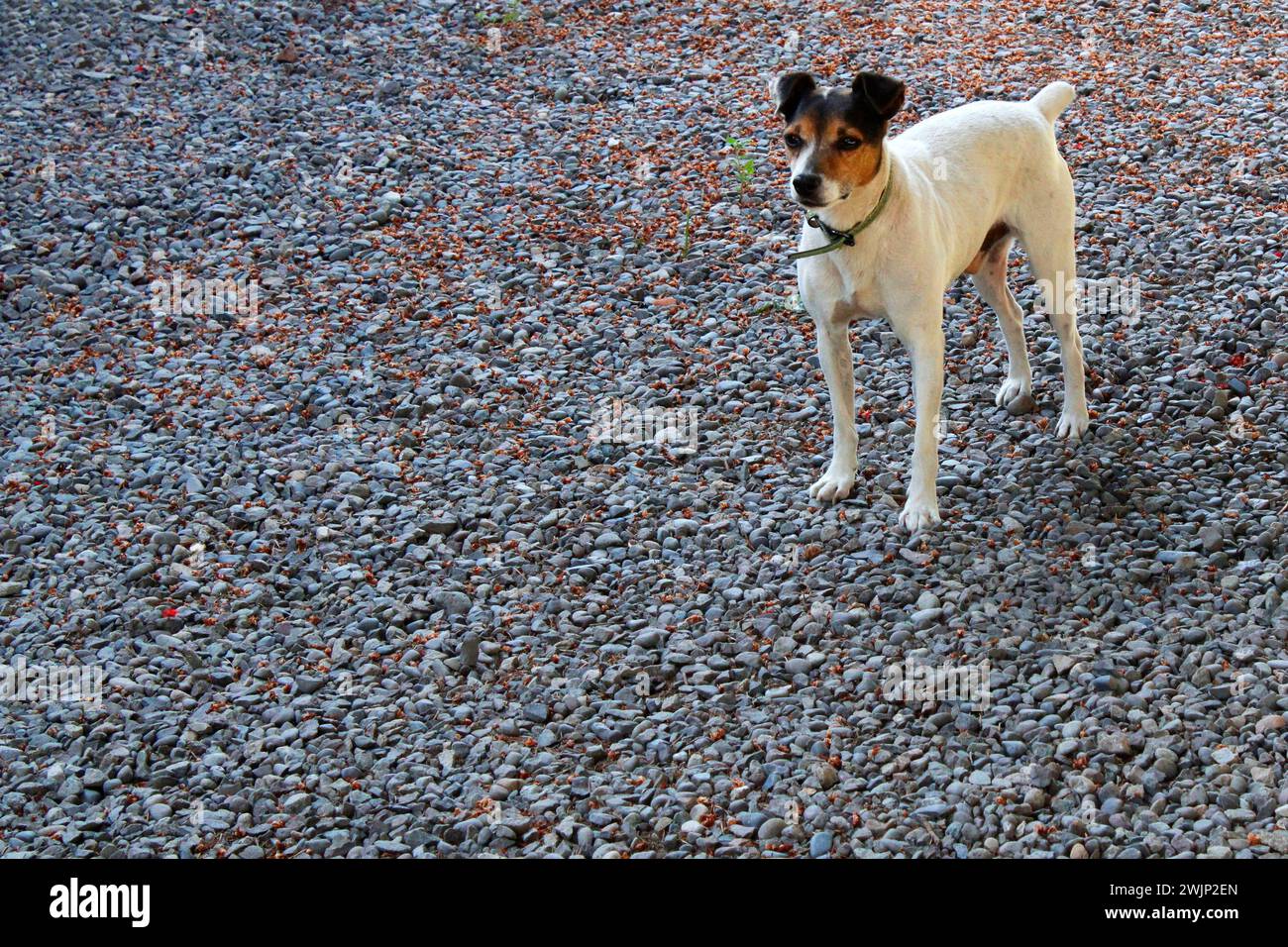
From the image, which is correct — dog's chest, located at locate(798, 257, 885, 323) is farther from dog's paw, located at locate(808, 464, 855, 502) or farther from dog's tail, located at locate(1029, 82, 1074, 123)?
dog's tail, located at locate(1029, 82, 1074, 123)

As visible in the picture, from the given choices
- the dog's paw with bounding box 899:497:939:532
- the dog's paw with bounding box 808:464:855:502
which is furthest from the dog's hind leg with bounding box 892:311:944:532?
the dog's paw with bounding box 808:464:855:502

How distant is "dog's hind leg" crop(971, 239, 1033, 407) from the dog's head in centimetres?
119

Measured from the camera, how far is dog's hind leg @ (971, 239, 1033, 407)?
526 cm

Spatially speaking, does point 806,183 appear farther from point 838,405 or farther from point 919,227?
point 838,405

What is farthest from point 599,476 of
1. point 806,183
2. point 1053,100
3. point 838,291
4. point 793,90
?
point 1053,100

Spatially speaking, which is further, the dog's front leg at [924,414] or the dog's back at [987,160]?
the dog's back at [987,160]

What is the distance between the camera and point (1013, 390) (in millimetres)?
5434

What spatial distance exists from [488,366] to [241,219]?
214cm

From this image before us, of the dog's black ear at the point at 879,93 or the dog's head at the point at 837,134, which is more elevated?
the dog's black ear at the point at 879,93

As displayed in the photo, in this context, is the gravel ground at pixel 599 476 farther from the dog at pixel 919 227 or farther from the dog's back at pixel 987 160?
the dog's back at pixel 987 160

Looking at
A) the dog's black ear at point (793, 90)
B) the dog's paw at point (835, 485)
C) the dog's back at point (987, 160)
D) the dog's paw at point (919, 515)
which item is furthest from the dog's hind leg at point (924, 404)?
the dog's black ear at point (793, 90)

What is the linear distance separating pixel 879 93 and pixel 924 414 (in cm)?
113

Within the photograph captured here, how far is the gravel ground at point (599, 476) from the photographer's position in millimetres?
3789
